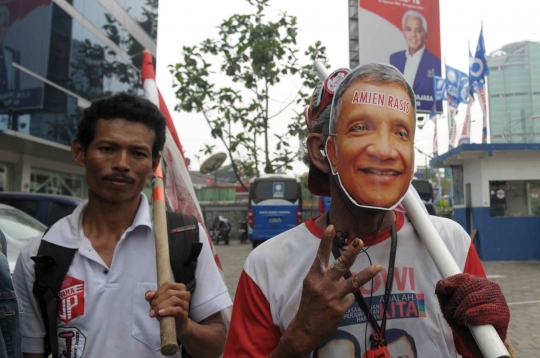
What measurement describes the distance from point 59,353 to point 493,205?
1543 centimetres

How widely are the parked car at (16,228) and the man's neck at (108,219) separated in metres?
4.16

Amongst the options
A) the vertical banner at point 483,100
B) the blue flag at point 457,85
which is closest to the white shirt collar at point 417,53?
the vertical banner at point 483,100

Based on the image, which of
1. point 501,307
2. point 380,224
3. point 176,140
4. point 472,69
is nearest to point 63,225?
point 176,140

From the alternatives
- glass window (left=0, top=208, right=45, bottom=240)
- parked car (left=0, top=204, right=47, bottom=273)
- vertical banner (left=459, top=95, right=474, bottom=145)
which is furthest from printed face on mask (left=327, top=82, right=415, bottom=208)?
vertical banner (left=459, top=95, right=474, bottom=145)

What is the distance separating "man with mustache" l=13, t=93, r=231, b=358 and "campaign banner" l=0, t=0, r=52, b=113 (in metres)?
11.9

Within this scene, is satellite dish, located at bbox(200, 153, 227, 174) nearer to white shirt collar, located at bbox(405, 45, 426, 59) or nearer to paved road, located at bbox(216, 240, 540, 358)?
paved road, located at bbox(216, 240, 540, 358)

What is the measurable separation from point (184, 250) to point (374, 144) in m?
0.92

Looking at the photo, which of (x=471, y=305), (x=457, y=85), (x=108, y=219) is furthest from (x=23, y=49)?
(x=457, y=85)

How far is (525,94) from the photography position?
81.6 ft

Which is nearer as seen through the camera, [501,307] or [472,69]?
[501,307]

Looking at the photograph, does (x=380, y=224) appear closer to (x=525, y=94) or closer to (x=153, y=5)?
(x=153, y=5)

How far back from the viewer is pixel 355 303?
1.64 metres

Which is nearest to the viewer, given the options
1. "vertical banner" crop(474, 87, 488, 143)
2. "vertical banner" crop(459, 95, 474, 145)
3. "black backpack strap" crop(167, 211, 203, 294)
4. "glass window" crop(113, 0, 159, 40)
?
"black backpack strap" crop(167, 211, 203, 294)

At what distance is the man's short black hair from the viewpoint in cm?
233
